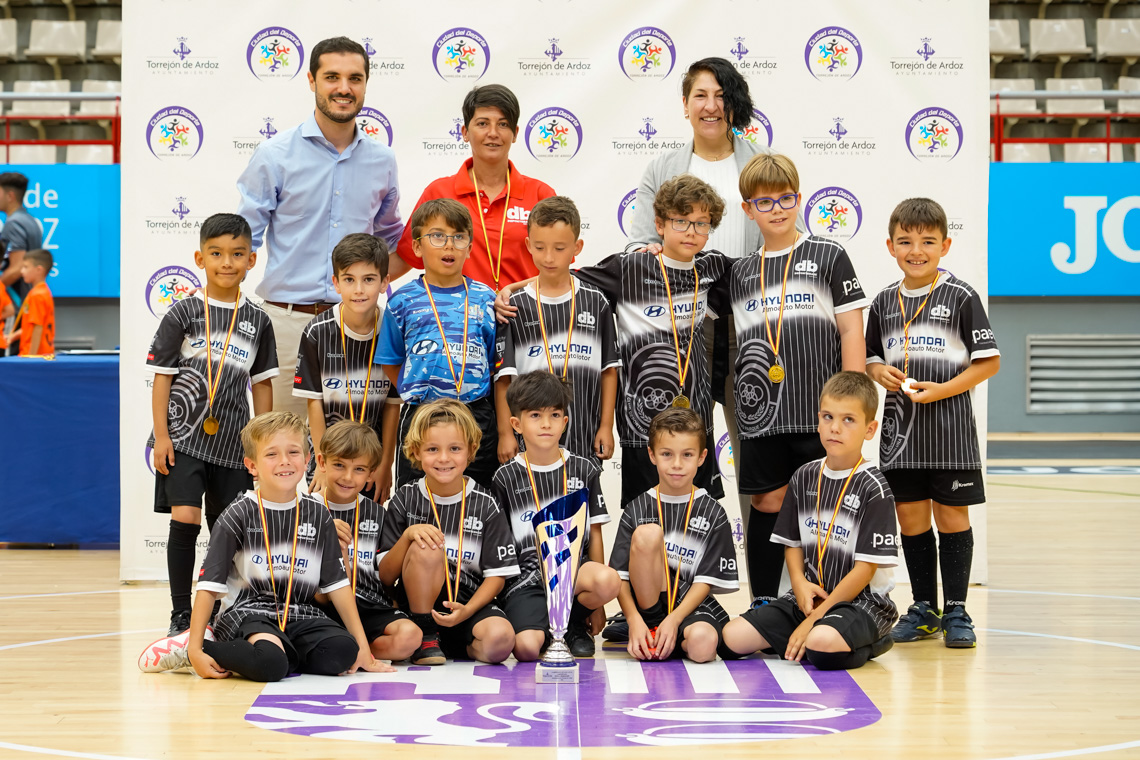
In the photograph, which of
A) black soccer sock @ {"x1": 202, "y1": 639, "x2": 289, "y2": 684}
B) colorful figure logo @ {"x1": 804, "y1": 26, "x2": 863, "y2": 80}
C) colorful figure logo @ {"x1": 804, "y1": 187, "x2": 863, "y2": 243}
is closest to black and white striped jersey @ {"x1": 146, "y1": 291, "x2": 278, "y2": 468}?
black soccer sock @ {"x1": 202, "y1": 639, "x2": 289, "y2": 684}

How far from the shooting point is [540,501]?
3.73m

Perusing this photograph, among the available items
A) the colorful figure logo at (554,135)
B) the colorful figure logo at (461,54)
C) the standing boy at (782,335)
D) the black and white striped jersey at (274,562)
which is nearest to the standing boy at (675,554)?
the standing boy at (782,335)

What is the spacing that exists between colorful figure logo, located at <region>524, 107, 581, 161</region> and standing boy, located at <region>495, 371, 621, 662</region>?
5.34 ft

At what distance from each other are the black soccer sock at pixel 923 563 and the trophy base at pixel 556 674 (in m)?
1.48

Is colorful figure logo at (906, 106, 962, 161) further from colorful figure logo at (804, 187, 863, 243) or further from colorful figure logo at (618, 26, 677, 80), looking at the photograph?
colorful figure logo at (618, 26, 677, 80)

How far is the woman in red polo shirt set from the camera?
4.18m

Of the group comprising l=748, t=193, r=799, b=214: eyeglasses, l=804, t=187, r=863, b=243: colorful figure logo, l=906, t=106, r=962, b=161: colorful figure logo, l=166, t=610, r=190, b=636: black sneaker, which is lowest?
l=166, t=610, r=190, b=636: black sneaker

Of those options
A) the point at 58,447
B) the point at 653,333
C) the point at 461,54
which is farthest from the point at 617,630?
the point at 58,447

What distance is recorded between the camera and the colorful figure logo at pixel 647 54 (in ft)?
17.7

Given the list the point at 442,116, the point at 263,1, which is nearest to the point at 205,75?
the point at 263,1

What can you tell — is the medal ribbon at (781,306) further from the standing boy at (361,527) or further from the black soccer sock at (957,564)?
the standing boy at (361,527)

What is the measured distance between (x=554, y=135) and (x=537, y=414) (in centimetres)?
216

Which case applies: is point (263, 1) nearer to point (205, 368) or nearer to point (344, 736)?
point (205, 368)

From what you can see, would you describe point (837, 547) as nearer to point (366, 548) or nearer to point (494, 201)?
point (366, 548)
